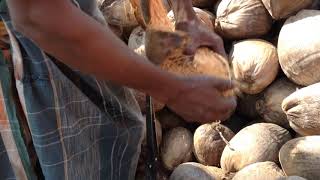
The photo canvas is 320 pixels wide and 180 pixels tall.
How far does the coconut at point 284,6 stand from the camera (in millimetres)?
2406

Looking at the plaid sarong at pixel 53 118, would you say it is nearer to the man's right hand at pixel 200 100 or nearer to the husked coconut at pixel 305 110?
the man's right hand at pixel 200 100

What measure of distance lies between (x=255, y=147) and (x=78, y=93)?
112 centimetres

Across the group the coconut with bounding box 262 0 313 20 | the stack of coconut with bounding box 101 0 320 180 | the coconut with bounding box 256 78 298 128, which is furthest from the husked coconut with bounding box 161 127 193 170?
the coconut with bounding box 262 0 313 20

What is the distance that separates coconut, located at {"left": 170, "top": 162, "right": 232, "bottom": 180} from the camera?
7.69 feet

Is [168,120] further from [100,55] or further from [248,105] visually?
[100,55]

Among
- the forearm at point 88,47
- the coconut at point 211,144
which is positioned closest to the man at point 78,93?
the forearm at point 88,47

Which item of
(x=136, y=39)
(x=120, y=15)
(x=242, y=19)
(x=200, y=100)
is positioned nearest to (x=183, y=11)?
(x=200, y=100)

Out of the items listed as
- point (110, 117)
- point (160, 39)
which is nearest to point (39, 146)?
point (110, 117)

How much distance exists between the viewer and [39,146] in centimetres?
138

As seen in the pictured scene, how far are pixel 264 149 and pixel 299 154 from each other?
9.6 inches

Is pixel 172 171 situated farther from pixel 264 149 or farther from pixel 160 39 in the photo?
pixel 160 39

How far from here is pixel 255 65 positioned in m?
2.46

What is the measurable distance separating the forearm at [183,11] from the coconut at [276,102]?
1.04m

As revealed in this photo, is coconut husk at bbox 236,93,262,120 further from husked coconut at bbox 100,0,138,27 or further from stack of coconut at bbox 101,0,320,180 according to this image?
husked coconut at bbox 100,0,138,27
